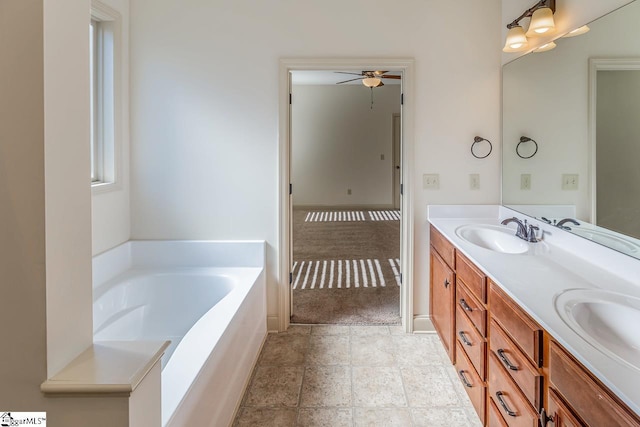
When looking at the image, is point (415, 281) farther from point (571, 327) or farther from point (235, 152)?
point (571, 327)

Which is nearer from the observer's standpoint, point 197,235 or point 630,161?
point 630,161

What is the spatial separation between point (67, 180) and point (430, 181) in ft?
8.35

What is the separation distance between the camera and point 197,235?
305cm

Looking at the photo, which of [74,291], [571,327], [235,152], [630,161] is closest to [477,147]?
[630,161]

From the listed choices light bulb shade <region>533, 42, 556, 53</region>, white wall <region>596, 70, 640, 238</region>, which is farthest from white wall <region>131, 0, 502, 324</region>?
white wall <region>596, 70, 640, 238</region>

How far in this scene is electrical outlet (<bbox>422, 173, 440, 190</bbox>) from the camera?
299cm

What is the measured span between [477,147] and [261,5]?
1.86 m

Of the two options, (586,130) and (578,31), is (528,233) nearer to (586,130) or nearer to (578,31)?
(586,130)

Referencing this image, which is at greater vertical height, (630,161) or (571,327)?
(630,161)

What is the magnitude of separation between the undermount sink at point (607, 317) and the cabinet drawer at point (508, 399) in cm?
33

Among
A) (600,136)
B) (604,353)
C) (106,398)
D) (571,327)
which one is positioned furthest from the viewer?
(600,136)

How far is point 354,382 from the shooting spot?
239 cm

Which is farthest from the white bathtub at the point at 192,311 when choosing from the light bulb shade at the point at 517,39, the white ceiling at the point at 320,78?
the white ceiling at the point at 320,78

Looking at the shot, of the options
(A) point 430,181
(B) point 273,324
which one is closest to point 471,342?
(A) point 430,181
